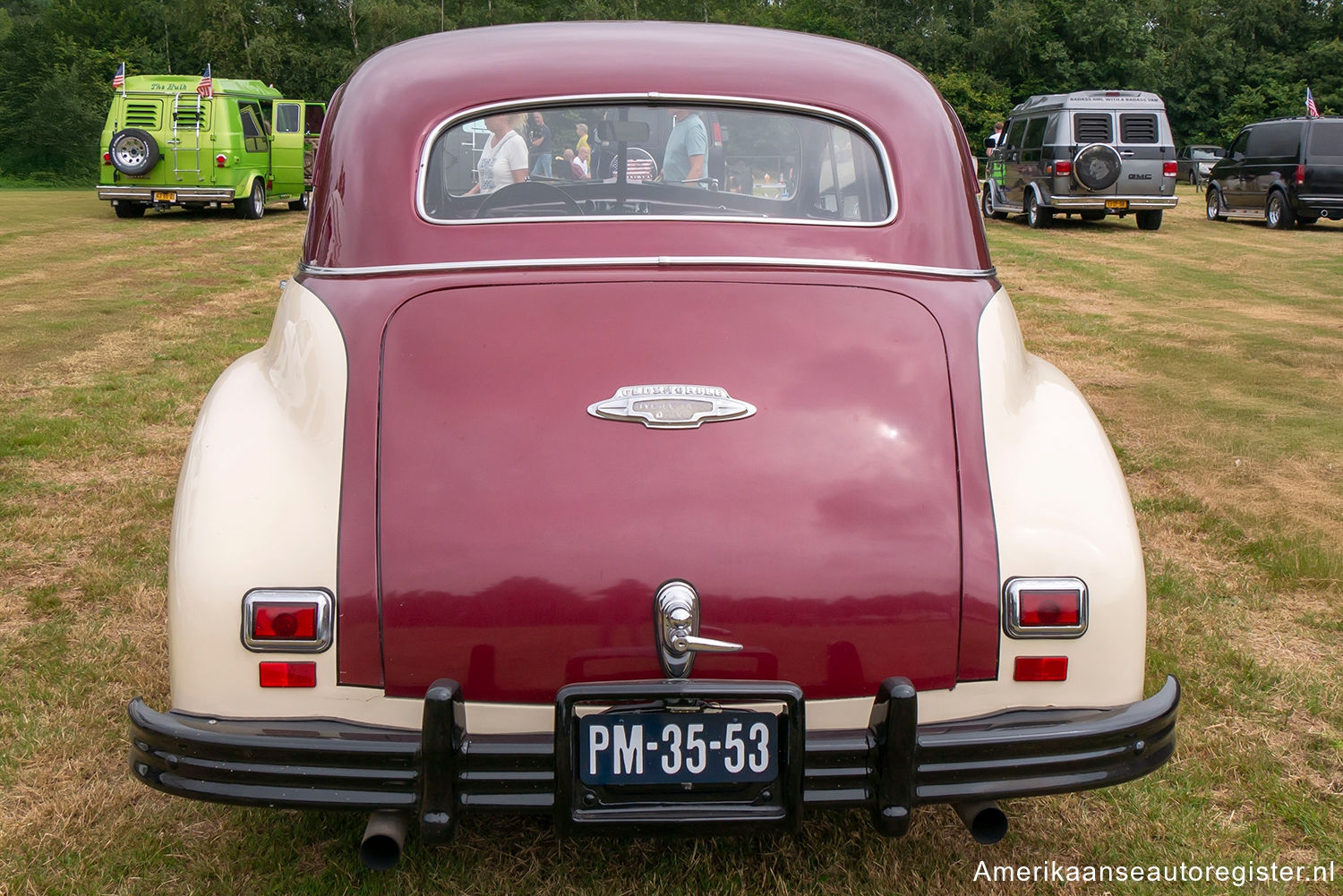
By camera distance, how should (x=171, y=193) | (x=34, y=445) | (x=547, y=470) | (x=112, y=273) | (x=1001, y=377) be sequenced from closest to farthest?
(x=547, y=470)
(x=1001, y=377)
(x=34, y=445)
(x=112, y=273)
(x=171, y=193)

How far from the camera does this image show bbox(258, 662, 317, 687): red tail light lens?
2.28 m

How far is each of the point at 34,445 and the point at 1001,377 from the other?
535cm

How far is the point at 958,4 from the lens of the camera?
51.8 meters

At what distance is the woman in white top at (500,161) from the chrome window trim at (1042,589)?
170cm

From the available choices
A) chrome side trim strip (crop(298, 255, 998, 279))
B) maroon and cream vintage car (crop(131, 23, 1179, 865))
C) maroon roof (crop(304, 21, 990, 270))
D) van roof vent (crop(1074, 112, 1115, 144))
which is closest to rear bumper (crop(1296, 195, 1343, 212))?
van roof vent (crop(1074, 112, 1115, 144))

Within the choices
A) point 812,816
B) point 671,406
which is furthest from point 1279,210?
point 671,406

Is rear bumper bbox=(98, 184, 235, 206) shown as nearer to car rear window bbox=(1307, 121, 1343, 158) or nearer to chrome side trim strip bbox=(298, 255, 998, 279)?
car rear window bbox=(1307, 121, 1343, 158)

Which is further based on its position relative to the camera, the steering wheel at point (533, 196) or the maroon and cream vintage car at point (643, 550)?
the steering wheel at point (533, 196)

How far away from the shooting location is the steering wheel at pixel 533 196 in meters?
3.11

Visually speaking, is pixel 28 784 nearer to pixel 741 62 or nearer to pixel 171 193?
pixel 741 62

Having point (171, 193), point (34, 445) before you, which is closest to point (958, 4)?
point (171, 193)

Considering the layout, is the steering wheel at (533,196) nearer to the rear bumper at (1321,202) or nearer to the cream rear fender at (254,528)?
Result: the cream rear fender at (254,528)

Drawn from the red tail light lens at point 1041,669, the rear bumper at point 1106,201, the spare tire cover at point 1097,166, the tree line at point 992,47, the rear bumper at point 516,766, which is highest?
the tree line at point 992,47

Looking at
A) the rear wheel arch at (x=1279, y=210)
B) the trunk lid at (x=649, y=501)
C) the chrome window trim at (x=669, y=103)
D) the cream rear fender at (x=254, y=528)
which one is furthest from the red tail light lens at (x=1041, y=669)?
the rear wheel arch at (x=1279, y=210)
